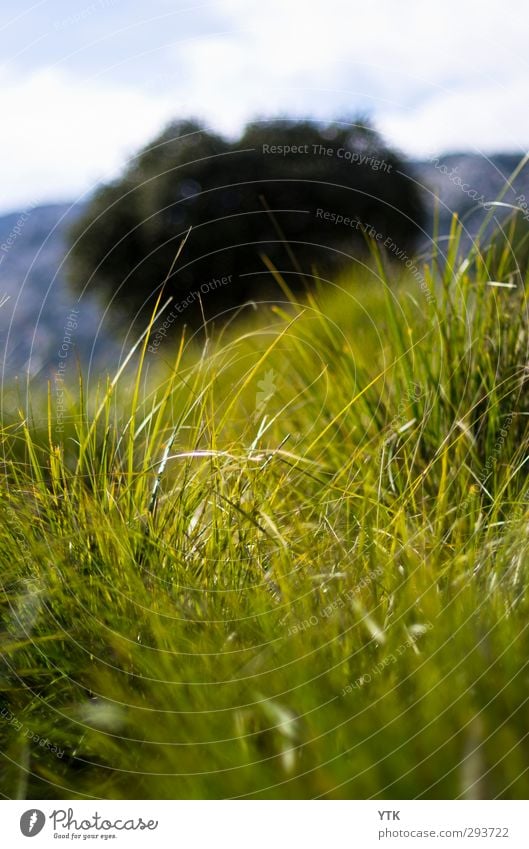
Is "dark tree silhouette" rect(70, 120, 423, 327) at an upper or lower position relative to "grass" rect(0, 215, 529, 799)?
upper

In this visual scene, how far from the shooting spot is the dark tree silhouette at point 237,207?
594 centimetres

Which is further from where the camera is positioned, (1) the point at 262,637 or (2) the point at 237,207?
(2) the point at 237,207

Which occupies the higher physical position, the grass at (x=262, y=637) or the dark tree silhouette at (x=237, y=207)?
the dark tree silhouette at (x=237, y=207)

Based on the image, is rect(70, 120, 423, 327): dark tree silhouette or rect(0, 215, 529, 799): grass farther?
rect(70, 120, 423, 327): dark tree silhouette

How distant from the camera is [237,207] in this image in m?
6.54

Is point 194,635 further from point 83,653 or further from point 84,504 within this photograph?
Answer: point 84,504

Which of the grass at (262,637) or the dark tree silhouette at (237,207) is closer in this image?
the grass at (262,637)

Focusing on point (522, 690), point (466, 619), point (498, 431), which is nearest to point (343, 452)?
point (498, 431)

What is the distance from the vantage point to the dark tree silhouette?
19.5ft

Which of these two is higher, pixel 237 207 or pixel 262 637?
pixel 237 207
